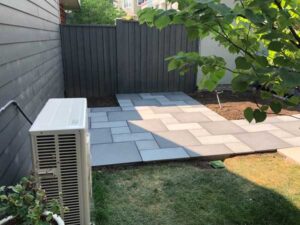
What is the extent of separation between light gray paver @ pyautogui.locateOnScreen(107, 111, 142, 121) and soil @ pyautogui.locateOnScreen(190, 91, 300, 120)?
5.05 ft

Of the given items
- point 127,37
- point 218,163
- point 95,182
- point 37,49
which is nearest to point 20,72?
point 37,49

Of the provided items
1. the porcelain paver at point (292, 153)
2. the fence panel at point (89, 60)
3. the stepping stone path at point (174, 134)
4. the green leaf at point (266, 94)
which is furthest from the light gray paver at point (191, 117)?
the green leaf at point (266, 94)

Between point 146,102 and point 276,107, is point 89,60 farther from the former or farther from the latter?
point 276,107

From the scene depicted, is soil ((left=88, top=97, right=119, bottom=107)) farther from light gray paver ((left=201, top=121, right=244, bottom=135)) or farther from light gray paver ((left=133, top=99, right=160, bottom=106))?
light gray paver ((left=201, top=121, right=244, bottom=135))

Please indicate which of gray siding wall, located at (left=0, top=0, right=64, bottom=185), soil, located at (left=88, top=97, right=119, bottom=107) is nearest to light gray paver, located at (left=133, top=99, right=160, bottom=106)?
soil, located at (left=88, top=97, right=119, bottom=107)

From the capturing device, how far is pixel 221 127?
4535 millimetres

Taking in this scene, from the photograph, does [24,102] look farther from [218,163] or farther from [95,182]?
[218,163]

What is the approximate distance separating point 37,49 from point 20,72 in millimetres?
942

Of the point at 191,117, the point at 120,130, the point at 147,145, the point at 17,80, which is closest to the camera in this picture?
the point at 17,80

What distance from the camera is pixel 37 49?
3105 mm

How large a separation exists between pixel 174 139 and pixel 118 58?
10.2ft

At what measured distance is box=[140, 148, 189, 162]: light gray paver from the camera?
11.1 feet

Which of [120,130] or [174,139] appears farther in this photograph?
[120,130]

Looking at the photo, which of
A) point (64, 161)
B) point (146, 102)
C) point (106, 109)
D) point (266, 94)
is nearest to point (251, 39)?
point (266, 94)
